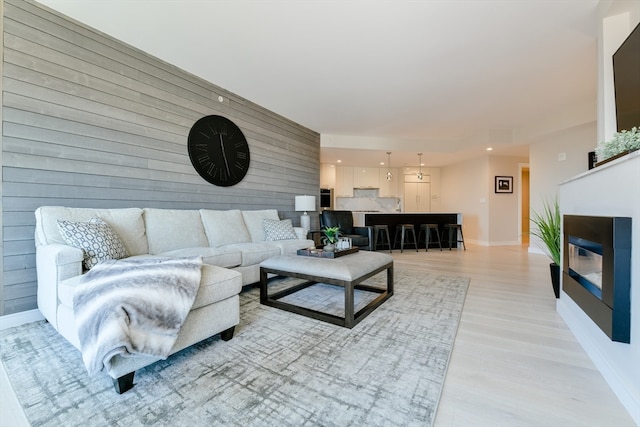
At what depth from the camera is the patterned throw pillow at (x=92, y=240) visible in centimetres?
195

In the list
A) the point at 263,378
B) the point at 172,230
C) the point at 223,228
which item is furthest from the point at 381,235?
the point at 263,378

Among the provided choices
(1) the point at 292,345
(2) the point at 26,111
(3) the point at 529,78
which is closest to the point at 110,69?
(2) the point at 26,111

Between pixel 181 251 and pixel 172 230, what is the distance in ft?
1.12

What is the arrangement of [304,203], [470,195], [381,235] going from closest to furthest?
[304,203] → [381,235] → [470,195]

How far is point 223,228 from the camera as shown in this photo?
3303 millimetres

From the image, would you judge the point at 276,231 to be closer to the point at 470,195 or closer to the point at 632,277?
the point at 632,277

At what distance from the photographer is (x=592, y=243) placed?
1600mm

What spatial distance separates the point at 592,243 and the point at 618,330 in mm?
581

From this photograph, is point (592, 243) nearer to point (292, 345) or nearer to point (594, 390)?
point (594, 390)

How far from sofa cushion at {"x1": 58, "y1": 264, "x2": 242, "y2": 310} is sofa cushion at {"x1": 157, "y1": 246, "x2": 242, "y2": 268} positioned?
0.65 m

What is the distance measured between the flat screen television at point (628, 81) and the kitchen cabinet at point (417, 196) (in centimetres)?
662

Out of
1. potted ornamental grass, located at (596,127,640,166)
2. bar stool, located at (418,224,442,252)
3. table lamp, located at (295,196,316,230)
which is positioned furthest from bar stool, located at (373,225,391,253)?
potted ornamental grass, located at (596,127,640,166)

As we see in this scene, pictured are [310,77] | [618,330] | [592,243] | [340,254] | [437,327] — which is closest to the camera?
[618,330]

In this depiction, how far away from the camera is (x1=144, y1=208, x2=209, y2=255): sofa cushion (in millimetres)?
2666
